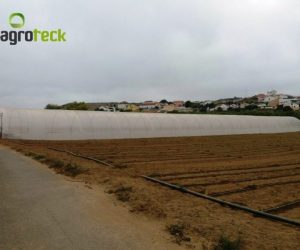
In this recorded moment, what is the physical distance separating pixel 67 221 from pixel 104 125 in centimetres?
2761

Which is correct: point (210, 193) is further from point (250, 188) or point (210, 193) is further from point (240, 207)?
point (240, 207)

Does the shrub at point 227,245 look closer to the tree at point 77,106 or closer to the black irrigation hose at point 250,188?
the black irrigation hose at point 250,188

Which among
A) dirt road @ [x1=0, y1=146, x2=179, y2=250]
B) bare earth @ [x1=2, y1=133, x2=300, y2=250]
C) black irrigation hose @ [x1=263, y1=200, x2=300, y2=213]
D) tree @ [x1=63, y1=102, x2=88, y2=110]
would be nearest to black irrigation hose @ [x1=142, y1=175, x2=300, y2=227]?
bare earth @ [x1=2, y1=133, x2=300, y2=250]

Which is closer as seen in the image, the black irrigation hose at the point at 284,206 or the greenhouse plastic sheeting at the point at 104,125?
the black irrigation hose at the point at 284,206

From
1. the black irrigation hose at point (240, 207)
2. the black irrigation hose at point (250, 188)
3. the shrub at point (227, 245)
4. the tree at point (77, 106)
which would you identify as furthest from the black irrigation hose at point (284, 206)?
the tree at point (77, 106)

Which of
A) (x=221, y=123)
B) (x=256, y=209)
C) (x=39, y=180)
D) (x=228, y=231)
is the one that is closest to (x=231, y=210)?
(x=256, y=209)

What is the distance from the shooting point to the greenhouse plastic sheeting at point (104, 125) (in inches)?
1201

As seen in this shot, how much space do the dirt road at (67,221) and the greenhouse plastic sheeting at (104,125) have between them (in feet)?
69.4

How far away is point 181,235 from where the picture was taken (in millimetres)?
5762

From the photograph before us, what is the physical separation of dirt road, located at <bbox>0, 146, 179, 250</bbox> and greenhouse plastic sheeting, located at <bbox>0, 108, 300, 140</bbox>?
21153 millimetres

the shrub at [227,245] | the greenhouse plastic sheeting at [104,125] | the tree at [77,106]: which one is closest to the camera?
the shrub at [227,245]

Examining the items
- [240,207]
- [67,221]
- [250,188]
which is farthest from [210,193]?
[67,221]

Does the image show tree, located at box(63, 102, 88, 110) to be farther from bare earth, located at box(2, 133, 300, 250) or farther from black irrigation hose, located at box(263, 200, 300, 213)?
black irrigation hose, located at box(263, 200, 300, 213)

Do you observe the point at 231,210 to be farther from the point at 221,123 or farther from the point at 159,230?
the point at 221,123
